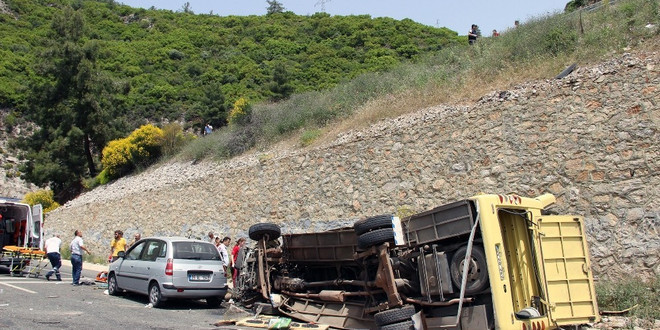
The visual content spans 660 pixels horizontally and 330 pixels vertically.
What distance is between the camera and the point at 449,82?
18.4 m

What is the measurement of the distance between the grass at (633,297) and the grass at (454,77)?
6500 mm

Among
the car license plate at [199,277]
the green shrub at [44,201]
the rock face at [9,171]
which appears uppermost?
the rock face at [9,171]

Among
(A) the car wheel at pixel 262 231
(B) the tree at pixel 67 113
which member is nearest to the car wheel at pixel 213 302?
(A) the car wheel at pixel 262 231

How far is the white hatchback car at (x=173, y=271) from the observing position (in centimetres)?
1177

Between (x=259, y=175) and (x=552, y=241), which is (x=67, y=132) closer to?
(x=259, y=175)

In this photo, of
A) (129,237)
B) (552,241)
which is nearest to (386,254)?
(552,241)

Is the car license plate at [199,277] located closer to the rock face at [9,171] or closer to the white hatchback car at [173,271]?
the white hatchback car at [173,271]

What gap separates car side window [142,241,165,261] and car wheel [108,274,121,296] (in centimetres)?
146

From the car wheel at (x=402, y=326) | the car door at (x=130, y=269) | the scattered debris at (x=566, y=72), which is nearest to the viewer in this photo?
the car wheel at (x=402, y=326)

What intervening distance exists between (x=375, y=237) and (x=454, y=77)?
37.3 feet

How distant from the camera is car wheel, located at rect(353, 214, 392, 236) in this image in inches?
340

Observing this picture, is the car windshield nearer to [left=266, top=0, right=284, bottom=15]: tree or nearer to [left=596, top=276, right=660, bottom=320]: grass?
[left=596, top=276, right=660, bottom=320]: grass

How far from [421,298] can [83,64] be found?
30.9 meters

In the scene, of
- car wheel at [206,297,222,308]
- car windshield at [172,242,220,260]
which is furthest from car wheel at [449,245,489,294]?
car wheel at [206,297,222,308]
